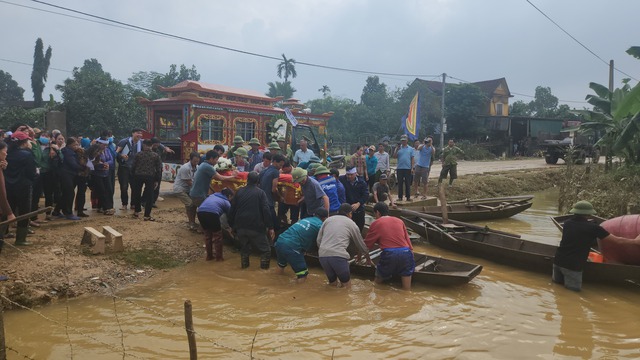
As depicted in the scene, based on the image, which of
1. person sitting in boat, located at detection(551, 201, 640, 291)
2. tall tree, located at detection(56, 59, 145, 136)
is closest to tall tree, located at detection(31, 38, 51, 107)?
tall tree, located at detection(56, 59, 145, 136)

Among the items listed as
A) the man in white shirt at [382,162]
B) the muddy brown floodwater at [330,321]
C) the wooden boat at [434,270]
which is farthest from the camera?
the man in white shirt at [382,162]

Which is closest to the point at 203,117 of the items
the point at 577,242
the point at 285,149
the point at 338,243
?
the point at 285,149

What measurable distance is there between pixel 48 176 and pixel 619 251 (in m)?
9.86

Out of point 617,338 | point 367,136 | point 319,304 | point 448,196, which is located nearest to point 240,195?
point 319,304

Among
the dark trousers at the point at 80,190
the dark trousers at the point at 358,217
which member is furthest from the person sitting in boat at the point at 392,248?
the dark trousers at the point at 80,190

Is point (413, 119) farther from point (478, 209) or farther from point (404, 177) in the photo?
point (478, 209)

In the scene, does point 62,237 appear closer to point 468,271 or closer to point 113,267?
point 113,267

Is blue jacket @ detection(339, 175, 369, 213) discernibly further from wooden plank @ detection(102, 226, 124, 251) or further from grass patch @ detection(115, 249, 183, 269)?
wooden plank @ detection(102, 226, 124, 251)

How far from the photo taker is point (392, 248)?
666 cm

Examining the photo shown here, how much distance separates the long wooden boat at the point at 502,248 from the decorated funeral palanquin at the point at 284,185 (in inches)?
125

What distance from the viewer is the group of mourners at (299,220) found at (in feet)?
21.9

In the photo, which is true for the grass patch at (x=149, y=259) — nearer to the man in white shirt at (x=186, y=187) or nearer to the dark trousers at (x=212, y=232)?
the dark trousers at (x=212, y=232)

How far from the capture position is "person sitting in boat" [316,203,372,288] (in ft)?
21.5

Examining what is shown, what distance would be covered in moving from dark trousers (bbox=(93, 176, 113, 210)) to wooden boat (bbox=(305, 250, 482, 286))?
471cm
